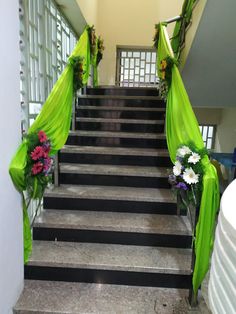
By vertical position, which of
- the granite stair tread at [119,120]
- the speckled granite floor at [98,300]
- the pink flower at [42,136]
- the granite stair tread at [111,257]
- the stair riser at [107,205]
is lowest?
the speckled granite floor at [98,300]

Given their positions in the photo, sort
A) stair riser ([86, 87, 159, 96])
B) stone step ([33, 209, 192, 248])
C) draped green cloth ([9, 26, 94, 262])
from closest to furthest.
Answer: draped green cloth ([9, 26, 94, 262]), stone step ([33, 209, 192, 248]), stair riser ([86, 87, 159, 96])

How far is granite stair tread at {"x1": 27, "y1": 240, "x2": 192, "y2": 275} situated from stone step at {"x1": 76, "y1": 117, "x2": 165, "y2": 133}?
1.58m

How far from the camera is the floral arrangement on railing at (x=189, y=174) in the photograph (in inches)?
57.4

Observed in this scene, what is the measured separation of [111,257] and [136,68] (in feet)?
14.3

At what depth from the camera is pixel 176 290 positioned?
5.37ft

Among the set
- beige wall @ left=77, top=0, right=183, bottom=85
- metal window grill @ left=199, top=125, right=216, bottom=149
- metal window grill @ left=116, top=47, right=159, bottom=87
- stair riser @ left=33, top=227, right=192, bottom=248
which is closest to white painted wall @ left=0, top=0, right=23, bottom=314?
stair riser @ left=33, top=227, right=192, bottom=248

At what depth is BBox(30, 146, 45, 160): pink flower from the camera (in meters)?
1.47

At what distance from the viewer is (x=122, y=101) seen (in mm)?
3439

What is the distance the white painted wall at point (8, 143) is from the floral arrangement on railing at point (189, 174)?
3.23 feet

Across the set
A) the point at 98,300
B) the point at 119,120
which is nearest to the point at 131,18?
the point at 119,120

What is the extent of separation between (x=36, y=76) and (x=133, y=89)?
1.66 metres

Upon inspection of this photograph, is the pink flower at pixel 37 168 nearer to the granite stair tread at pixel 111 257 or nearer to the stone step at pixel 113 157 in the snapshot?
the granite stair tread at pixel 111 257

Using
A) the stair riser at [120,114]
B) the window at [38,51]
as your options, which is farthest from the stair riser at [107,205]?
the stair riser at [120,114]

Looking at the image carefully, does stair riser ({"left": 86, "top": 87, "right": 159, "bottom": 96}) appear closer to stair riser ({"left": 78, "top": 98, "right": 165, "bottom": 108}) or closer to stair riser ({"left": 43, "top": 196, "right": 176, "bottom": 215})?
stair riser ({"left": 78, "top": 98, "right": 165, "bottom": 108})
